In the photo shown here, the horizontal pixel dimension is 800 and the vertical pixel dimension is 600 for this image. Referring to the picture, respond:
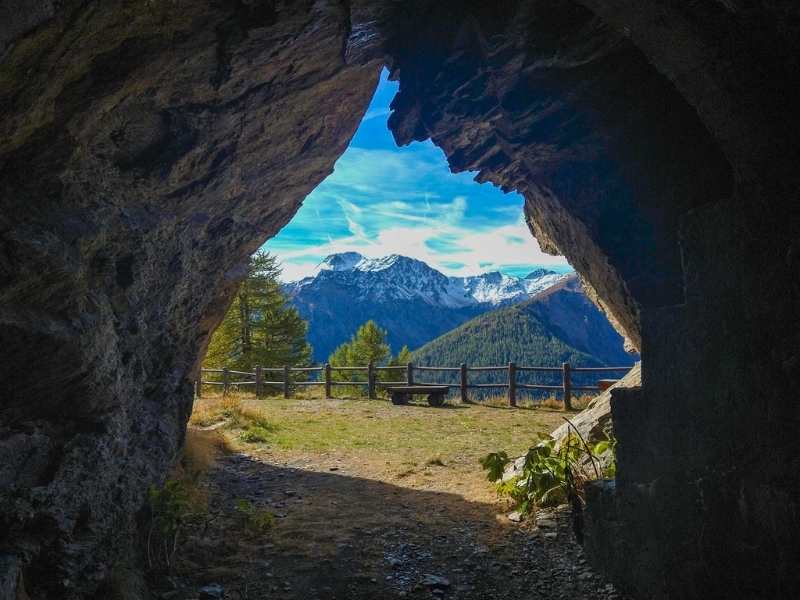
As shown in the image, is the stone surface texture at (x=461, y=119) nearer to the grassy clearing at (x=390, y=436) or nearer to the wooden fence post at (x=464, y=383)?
the grassy clearing at (x=390, y=436)

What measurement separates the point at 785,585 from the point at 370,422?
1257 centimetres

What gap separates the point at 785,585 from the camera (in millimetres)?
2852

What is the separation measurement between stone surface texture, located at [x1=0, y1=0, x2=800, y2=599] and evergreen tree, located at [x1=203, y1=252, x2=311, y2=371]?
26.7 meters

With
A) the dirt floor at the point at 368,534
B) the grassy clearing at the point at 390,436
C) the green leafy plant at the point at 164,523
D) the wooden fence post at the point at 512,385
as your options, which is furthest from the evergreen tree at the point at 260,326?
the green leafy plant at the point at 164,523

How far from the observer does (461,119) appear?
23.0 feet

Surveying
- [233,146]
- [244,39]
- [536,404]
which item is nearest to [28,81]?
[244,39]

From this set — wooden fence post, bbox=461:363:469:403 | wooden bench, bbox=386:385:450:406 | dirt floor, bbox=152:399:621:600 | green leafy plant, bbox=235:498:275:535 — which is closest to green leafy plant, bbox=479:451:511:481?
dirt floor, bbox=152:399:621:600

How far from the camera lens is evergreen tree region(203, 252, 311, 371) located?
32219 millimetres

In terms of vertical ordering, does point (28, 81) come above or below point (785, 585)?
above

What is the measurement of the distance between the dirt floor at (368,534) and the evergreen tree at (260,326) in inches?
860

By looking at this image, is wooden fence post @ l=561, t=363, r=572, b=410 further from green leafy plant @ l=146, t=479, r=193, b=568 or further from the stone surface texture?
green leafy plant @ l=146, t=479, r=193, b=568

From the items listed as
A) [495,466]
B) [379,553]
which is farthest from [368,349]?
[379,553]

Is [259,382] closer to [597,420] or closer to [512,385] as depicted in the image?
[512,385]

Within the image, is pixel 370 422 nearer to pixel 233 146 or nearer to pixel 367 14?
pixel 233 146
